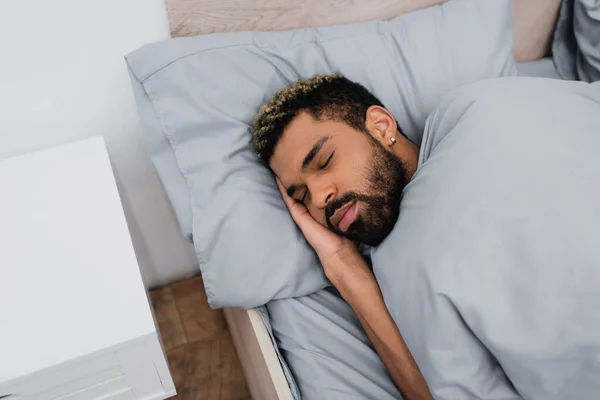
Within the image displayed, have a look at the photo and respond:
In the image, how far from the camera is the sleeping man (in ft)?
2.19

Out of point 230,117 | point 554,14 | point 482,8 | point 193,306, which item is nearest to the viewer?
point 230,117

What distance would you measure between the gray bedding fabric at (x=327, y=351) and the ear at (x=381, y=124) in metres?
0.31

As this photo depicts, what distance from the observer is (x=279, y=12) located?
1.01 m

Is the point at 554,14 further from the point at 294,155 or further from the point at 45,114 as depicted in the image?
the point at 45,114

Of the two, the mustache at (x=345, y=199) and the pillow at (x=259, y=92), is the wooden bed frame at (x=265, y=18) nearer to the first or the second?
the pillow at (x=259, y=92)

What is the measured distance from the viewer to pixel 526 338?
0.67 meters

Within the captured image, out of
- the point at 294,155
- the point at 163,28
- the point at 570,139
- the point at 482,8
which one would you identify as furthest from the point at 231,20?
the point at 570,139

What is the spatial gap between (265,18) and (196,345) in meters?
0.83

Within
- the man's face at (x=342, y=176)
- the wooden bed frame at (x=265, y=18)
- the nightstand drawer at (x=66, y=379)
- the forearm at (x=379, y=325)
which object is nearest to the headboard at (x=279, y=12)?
the wooden bed frame at (x=265, y=18)

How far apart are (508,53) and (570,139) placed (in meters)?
0.40

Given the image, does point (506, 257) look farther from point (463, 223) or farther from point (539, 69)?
point (539, 69)

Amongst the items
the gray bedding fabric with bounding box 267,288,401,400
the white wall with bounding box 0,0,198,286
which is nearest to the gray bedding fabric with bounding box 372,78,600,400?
the gray bedding fabric with bounding box 267,288,401,400

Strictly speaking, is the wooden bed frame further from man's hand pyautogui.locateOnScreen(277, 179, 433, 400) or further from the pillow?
man's hand pyautogui.locateOnScreen(277, 179, 433, 400)

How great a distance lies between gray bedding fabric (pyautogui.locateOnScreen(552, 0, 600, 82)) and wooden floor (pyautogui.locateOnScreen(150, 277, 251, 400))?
3.56 ft
